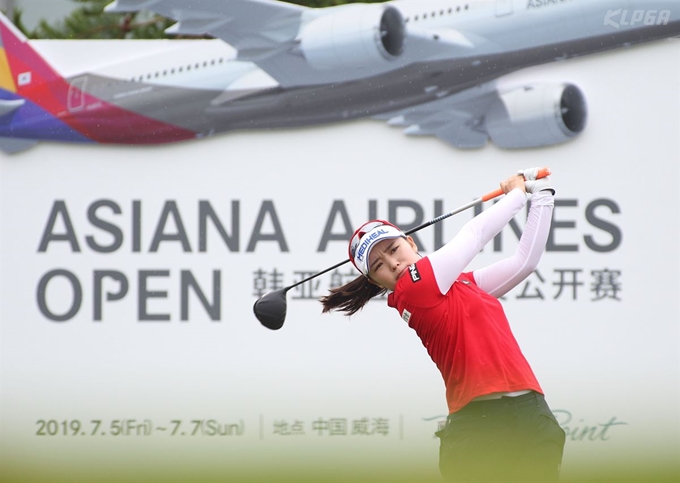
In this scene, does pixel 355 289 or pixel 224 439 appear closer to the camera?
pixel 355 289

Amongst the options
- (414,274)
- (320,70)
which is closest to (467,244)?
(414,274)

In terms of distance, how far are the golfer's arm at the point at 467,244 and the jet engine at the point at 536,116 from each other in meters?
2.25

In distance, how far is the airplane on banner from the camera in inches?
176

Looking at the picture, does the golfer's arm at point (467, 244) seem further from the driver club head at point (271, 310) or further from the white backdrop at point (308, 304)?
the white backdrop at point (308, 304)

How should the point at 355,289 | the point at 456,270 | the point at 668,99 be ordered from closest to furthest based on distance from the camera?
the point at 456,270 → the point at 355,289 → the point at 668,99

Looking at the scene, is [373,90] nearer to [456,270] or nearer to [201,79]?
[201,79]

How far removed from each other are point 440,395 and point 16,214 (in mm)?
2255

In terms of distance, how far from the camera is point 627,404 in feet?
14.9

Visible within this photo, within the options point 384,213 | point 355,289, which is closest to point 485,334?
point 355,289

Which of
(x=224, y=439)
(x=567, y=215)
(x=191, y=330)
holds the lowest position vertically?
(x=224, y=439)

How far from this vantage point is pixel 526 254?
250 cm

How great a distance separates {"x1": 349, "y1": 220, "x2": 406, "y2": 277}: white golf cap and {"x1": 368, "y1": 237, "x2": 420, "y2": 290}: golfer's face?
2cm

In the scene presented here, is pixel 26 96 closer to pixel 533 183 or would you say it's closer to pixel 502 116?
pixel 502 116

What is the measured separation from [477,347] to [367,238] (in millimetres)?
393
